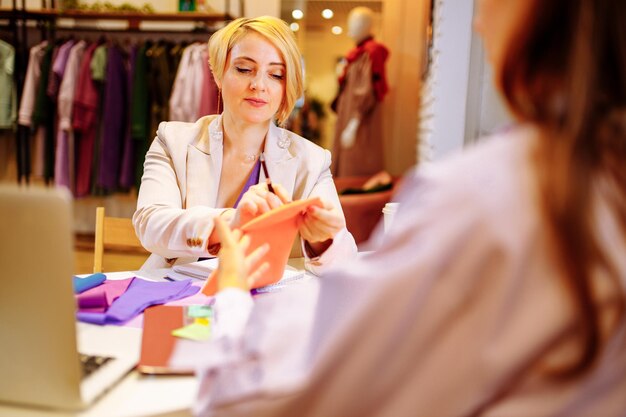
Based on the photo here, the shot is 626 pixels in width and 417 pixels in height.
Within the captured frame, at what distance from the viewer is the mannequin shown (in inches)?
185

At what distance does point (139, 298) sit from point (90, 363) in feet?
0.98

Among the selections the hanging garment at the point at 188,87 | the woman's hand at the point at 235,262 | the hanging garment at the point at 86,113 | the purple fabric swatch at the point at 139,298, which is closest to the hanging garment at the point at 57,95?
the hanging garment at the point at 86,113

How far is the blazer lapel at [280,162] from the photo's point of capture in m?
1.68

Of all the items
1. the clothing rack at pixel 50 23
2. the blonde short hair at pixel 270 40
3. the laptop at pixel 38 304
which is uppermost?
the clothing rack at pixel 50 23

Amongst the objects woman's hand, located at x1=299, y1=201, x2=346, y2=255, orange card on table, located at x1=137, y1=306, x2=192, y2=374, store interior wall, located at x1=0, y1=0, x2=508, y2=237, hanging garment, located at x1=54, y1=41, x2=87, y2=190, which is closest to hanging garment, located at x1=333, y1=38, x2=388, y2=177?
store interior wall, located at x1=0, y1=0, x2=508, y2=237

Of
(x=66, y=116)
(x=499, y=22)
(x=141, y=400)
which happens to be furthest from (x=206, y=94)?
(x=499, y=22)

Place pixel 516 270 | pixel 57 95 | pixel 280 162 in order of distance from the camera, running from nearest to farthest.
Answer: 1. pixel 516 270
2. pixel 280 162
3. pixel 57 95

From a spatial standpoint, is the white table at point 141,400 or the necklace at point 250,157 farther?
the necklace at point 250,157

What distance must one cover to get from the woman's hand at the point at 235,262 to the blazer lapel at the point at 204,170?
2.33 ft

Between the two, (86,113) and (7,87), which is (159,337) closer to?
(86,113)

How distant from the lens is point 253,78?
63.4 inches

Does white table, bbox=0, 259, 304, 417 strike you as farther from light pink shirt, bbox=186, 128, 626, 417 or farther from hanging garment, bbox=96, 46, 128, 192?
hanging garment, bbox=96, 46, 128, 192

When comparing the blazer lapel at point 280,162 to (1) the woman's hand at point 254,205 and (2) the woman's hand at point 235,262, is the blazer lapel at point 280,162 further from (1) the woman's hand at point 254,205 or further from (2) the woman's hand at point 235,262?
(2) the woman's hand at point 235,262

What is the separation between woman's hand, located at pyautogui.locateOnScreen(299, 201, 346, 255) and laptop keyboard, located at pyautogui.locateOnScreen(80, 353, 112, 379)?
496 millimetres
